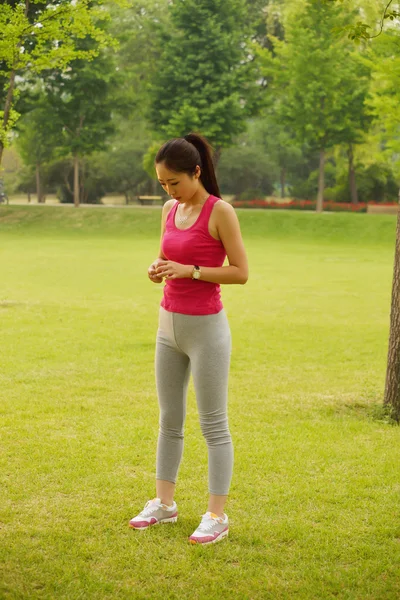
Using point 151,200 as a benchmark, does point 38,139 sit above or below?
above

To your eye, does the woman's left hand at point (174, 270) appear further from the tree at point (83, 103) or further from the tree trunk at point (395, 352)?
the tree at point (83, 103)

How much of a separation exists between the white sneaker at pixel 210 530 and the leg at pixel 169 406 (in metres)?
0.32

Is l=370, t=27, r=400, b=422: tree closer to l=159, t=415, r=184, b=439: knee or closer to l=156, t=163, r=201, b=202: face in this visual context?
l=159, t=415, r=184, b=439: knee

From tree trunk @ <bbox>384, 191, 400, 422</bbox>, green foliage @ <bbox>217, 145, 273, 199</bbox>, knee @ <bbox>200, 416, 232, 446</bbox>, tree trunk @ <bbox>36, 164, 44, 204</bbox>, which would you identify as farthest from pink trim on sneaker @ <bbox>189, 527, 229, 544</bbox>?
green foliage @ <bbox>217, 145, 273, 199</bbox>

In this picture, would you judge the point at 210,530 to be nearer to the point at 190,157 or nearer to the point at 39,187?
the point at 190,157

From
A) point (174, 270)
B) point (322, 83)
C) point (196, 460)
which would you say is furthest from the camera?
point (322, 83)

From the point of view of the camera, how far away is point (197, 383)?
4.20 m

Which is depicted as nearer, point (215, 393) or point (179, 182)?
point (179, 182)

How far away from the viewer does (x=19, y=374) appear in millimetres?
8594

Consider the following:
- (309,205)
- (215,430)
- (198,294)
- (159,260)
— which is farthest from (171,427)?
(309,205)

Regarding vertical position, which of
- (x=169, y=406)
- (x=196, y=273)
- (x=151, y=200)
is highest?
(x=196, y=273)

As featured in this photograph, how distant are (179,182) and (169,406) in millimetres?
1278

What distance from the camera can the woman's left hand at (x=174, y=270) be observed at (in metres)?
3.99

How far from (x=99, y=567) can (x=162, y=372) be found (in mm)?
1087
